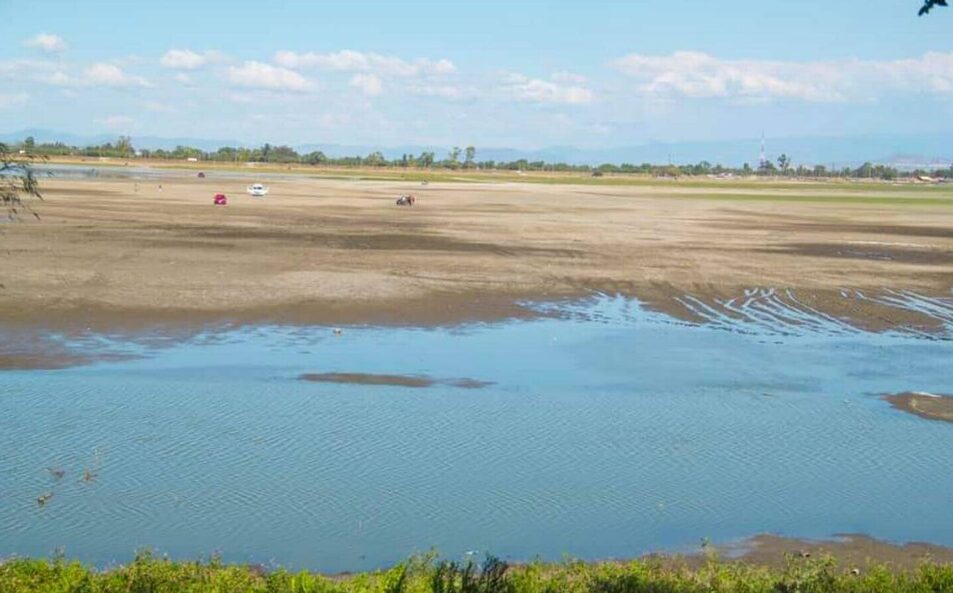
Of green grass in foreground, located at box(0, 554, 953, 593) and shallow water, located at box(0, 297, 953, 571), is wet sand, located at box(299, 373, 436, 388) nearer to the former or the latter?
shallow water, located at box(0, 297, 953, 571)

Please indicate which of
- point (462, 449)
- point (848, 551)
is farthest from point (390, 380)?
point (848, 551)

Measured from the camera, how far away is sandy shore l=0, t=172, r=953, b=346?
33.1 meters

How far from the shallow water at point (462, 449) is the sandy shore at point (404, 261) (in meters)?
4.04

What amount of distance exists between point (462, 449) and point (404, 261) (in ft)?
83.6

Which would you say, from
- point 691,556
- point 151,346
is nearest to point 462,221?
point 151,346

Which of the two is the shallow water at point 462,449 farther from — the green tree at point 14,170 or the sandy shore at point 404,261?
the green tree at point 14,170

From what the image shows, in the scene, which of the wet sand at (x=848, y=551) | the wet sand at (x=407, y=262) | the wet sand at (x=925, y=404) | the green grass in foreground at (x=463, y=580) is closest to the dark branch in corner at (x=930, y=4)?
the green grass in foreground at (x=463, y=580)

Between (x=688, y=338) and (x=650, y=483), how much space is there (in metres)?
13.2

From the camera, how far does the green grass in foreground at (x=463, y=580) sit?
34.1ft

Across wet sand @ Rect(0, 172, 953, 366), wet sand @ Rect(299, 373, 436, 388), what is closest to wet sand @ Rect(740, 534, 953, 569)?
wet sand @ Rect(299, 373, 436, 388)

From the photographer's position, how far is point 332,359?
87.2 ft

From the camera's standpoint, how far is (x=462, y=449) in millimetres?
19469

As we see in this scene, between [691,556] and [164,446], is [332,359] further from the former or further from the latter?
[691,556]

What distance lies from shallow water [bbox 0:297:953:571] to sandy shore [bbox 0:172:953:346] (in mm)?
4045
